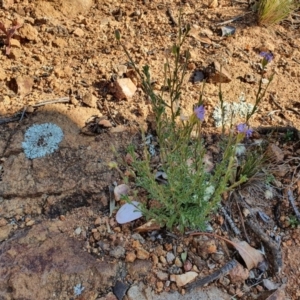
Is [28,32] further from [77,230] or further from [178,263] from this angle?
[178,263]

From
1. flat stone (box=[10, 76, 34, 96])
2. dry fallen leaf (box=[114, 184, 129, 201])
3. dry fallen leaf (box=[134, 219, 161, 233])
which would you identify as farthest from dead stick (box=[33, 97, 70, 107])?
dry fallen leaf (box=[134, 219, 161, 233])

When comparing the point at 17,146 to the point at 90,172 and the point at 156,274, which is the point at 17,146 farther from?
the point at 156,274

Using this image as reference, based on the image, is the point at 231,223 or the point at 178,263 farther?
the point at 231,223

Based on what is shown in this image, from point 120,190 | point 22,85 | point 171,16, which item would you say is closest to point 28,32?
point 22,85

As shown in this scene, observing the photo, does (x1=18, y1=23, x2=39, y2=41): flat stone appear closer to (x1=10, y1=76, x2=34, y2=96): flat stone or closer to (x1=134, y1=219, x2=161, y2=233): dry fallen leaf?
(x1=10, y1=76, x2=34, y2=96): flat stone

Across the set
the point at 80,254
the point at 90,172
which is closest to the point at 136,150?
the point at 90,172

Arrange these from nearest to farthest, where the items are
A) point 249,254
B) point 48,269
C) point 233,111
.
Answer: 1. point 48,269
2. point 249,254
3. point 233,111
